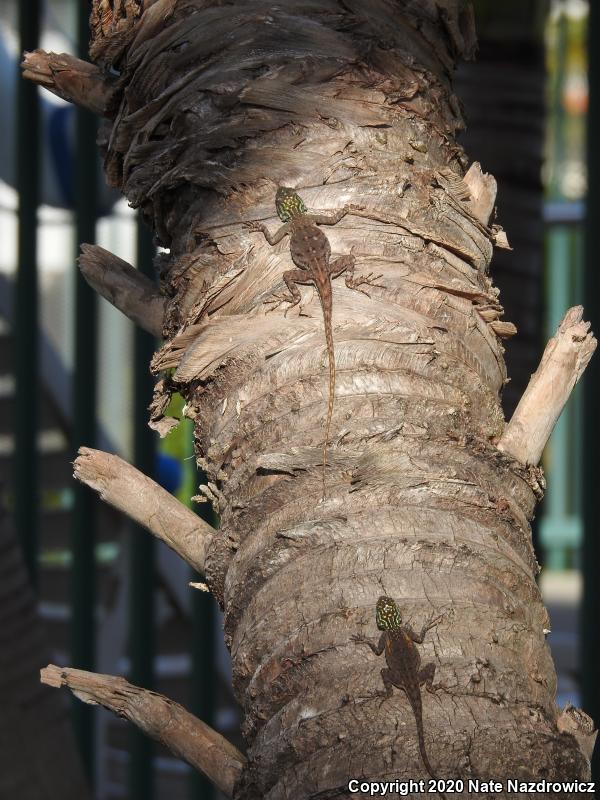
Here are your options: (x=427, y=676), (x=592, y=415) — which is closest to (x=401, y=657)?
(x=427, y=676)

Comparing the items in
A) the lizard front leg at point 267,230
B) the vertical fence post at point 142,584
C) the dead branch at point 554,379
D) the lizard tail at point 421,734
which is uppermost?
the lizard front leg at point 267,230

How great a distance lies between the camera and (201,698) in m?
4.66

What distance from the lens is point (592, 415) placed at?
4145mm

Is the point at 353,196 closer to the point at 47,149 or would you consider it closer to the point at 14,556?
the point at 14,556

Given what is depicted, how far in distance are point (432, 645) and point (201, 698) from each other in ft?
11.6

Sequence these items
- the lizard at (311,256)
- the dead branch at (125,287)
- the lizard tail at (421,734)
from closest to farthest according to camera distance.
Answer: the lizard tail at (421,734) → the lizard at (311,256) → the dead branch at (125,287)

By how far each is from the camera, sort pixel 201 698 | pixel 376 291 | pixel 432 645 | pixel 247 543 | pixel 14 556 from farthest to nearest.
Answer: pixel 201 698, pixel 14 556, pixel 376 291, pixel 247 543, pixel 432 645

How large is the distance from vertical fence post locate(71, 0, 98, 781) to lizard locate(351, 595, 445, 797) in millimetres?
3694

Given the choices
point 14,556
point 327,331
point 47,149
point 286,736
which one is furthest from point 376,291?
point 47,149

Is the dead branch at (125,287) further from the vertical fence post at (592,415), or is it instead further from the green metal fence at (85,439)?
the green metal fence at (85,439)

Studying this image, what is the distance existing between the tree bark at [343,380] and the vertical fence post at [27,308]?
321 cm

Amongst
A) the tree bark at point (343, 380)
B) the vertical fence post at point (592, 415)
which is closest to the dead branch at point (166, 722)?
the tree bark at point (343, 380)

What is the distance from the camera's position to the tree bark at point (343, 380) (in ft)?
4.28

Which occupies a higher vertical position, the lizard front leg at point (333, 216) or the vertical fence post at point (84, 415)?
the lizard front leg at point (333, 216)
